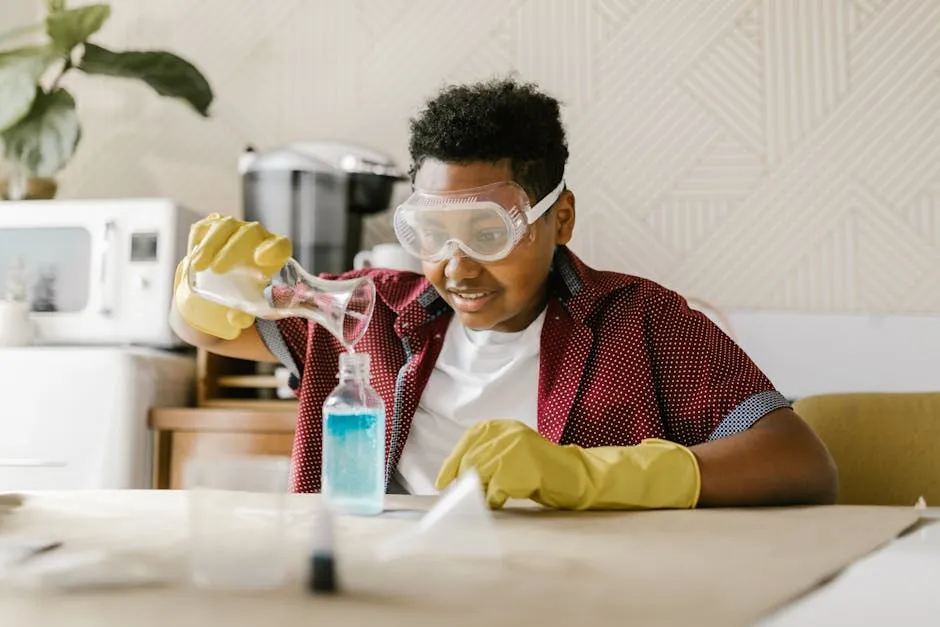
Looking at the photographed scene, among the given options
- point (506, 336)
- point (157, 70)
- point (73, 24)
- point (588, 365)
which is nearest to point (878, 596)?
point (588, 365)

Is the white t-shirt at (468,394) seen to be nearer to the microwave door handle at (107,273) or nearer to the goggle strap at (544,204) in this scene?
the goggle strap at (544,204)

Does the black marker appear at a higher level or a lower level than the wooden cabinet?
higher

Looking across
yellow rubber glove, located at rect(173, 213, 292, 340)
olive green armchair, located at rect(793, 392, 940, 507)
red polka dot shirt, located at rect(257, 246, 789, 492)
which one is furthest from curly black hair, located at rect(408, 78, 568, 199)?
olive green armchair, located at rect(793, 392, 940, 507)

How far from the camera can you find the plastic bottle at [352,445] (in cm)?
94

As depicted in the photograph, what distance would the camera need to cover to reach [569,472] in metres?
0.98

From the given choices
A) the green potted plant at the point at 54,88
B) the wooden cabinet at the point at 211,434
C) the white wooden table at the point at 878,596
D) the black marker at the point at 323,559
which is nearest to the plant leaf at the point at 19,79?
the green potted plant at the point at 54,88

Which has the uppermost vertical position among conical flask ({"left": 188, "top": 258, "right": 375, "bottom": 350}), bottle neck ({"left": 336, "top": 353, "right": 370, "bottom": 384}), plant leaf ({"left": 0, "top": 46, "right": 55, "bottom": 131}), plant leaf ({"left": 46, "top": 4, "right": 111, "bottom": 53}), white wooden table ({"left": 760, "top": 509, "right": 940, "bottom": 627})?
plant leaf ({"left": 46, "top": 4, "right": 111, "bottom": 53})

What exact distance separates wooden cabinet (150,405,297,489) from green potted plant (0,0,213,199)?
76 centimetres

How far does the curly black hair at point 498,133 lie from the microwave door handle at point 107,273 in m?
1.07

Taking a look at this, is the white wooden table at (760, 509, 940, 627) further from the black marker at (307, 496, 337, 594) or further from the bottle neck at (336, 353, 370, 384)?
the bottle neck at (336, 353, 370, 384)

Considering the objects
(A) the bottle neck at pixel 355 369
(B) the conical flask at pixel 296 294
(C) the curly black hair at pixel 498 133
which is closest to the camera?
(A) the bottle neck at pixel 355 369

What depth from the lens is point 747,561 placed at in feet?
2.26

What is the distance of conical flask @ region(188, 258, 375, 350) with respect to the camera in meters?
1.09

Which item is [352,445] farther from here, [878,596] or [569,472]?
[878,596]
